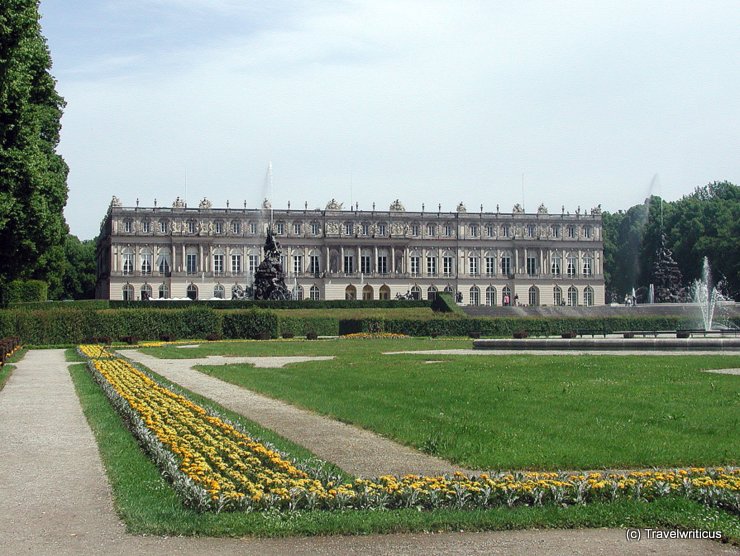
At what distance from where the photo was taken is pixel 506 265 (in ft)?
343

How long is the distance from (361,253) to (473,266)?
44.3 ft

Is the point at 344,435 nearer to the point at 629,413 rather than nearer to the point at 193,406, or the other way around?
the point at 193,406

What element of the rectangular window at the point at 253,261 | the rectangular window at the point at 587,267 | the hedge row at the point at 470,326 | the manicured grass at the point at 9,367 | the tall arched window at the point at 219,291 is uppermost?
the rectangular window at the point at 253,261

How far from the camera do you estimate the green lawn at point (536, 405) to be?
10453 mm

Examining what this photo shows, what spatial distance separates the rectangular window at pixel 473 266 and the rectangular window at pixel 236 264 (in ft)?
87.7

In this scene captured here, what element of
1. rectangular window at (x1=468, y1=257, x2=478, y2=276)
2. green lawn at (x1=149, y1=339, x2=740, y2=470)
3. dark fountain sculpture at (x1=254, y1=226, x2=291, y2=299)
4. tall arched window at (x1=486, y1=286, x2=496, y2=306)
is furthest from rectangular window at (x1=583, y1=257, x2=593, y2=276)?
green lawn at (x1=149, y1=339, x2=740, y2=470)

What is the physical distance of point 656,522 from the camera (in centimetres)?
755

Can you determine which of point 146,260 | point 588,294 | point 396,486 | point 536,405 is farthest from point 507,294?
point 396,486

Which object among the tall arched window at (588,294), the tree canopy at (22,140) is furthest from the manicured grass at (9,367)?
the tall arched window at (588,294)

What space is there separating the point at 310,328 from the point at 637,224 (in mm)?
72938

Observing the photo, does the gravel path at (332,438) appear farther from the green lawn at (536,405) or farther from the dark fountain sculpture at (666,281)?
the dark fountain sculpture at (666,281)

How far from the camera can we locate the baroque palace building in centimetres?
9706

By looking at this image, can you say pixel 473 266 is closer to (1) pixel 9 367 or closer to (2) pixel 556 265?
(2) pixel 556 265

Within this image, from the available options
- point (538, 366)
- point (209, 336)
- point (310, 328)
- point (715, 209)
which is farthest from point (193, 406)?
point (715, 209)
